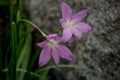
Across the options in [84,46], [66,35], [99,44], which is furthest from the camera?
[84,46]

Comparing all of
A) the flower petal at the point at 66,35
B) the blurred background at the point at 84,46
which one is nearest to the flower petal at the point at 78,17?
the flower petal at the point at 66,35

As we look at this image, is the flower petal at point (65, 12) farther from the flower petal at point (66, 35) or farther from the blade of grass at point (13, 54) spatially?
the blade of grass at point (13, 54)

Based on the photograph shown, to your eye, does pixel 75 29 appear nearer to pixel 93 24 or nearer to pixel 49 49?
pixel 49 49

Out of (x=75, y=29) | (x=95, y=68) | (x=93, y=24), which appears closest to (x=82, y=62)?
(x=95, y=68)

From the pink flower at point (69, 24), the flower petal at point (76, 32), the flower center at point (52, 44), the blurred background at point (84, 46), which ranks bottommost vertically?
the blurred background at point (84, 46)

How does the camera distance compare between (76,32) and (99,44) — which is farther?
(99,44)

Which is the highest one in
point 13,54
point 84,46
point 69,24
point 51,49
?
point 69,24

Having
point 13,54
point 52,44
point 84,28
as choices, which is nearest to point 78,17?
point 84,28

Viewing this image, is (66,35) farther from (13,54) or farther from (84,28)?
(13,54)

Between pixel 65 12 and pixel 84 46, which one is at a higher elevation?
pixel 65 12

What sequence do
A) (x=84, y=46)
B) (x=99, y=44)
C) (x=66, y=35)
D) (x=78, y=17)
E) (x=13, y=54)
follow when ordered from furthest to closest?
(x=84, y=46)
(x=99, y=44)
(x=13, y=54)
(x=78, y=17)
(x=66, y=35)

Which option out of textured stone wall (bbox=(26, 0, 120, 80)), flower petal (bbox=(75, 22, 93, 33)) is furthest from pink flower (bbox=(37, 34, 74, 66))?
textured stone wall (bbox=(26, 0, 120, 80))
